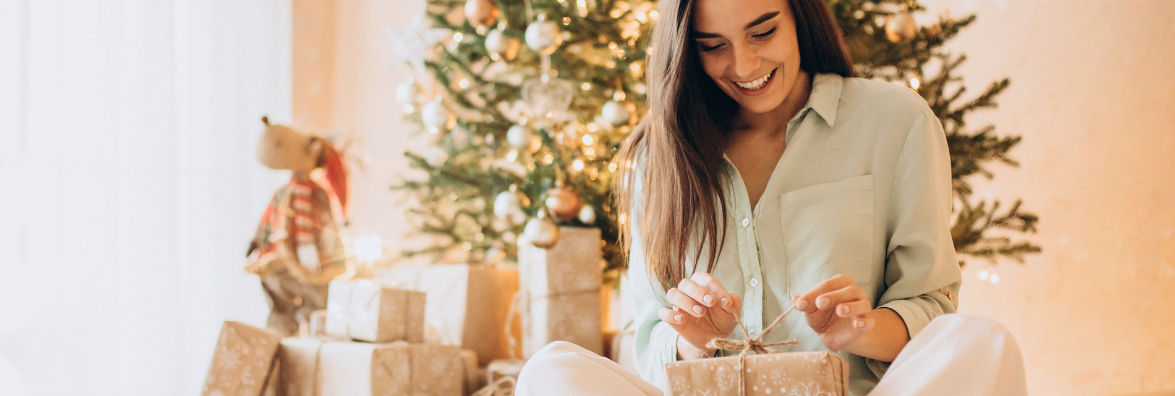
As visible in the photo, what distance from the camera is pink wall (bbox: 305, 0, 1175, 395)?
199 cm

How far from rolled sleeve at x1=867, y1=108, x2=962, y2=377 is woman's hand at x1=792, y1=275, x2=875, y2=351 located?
8 centimetres

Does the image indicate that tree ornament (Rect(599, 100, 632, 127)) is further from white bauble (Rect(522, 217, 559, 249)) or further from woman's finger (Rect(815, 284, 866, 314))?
woman's finger (Rect(815, 284, 866, 314))

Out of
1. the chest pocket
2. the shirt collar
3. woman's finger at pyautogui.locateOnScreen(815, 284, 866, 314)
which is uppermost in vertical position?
the shirt collar

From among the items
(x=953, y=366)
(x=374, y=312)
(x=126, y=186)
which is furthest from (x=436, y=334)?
(x=953, y=366)

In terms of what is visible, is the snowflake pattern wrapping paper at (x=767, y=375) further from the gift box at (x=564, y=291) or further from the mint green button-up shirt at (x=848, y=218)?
the gift box at (x=564, y=291)

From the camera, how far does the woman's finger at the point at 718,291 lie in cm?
85

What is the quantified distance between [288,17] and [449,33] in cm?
91

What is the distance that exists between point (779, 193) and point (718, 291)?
8.3 inches

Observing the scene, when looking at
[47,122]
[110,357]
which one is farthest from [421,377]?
[47,122]

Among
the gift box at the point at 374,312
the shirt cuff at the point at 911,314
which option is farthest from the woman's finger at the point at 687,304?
the gift box at the point at 374,312

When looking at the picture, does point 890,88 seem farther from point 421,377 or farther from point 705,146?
point 421,377

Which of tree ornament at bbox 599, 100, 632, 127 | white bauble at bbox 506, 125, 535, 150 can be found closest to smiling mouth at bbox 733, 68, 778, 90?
tree ornament at bbox 599, 100, 632, 127

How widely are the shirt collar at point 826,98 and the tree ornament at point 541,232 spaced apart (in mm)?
808

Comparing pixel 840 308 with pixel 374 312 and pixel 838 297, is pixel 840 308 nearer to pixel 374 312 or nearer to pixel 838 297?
pixel 838 297
